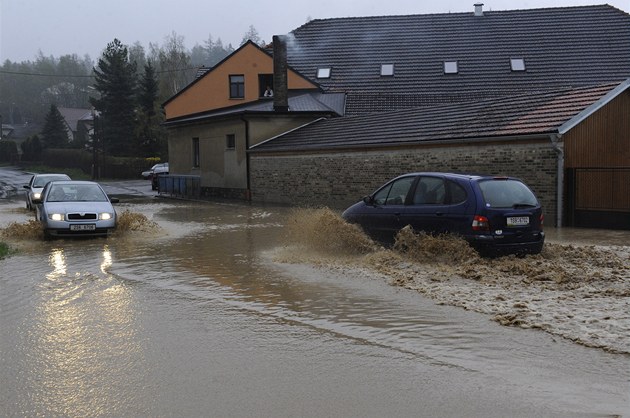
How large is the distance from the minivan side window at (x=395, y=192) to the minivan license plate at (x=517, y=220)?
74.6 inches

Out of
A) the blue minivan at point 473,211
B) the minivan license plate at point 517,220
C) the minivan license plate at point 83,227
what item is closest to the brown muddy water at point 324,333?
the blue minivan at point 473,211

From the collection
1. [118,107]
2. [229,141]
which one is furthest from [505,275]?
[118,107]

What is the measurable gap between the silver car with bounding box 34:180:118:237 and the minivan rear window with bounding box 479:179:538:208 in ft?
28.6

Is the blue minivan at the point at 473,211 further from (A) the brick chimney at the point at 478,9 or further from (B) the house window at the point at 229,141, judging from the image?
(A) the brick chimney at the point at 478,9

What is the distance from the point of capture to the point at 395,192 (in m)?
11.2

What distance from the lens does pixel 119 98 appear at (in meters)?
64.6

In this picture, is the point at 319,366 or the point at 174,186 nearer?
the point at 319,366

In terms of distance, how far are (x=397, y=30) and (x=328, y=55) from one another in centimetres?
483

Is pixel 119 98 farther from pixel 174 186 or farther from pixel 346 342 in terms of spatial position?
pixel 346 342

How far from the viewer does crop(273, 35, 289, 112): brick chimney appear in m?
31.0

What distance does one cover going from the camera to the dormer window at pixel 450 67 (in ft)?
118

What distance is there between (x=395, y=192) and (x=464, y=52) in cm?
2820

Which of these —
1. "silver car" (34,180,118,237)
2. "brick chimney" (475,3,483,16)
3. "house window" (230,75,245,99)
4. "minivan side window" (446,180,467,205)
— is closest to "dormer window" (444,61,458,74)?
"brick chimney" (475,3,483,16)

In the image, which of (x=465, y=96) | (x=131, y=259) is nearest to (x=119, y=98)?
(x=465, y=96)
